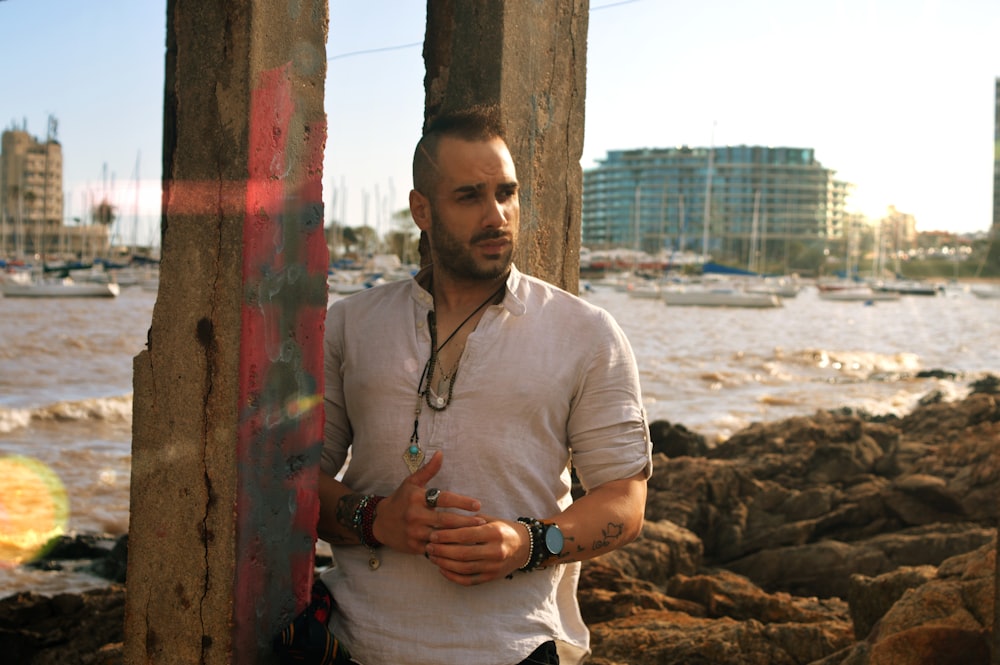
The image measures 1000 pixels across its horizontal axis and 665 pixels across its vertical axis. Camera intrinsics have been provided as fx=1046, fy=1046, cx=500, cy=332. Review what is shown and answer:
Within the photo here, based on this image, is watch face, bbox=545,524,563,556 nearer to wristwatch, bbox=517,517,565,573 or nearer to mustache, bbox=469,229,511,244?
wristwatch, bbox=517,517,565,573

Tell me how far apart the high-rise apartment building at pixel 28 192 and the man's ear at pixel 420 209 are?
81.4 metres

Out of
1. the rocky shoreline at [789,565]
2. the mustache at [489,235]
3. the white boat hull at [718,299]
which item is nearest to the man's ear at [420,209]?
the mustache at [489,235]

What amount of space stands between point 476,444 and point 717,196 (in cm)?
11896

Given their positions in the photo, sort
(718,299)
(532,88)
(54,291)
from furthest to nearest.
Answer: (718,299)
(54,291)
(532,88)

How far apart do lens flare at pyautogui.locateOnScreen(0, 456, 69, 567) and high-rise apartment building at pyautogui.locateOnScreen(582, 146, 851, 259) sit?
10182 centimetres

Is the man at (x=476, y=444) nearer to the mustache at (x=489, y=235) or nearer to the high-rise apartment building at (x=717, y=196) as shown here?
the mustache at (x=489, y=235)

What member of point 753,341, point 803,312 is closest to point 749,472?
point 753,341

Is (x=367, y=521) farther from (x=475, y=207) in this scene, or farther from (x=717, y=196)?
Result: (x=717, y=196)

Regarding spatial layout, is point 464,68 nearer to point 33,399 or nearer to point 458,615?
point 458,615

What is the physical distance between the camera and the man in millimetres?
2229

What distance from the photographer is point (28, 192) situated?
80438 mm

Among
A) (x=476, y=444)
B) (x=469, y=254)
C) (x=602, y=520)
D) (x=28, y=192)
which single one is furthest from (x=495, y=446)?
(x=28, y=192)

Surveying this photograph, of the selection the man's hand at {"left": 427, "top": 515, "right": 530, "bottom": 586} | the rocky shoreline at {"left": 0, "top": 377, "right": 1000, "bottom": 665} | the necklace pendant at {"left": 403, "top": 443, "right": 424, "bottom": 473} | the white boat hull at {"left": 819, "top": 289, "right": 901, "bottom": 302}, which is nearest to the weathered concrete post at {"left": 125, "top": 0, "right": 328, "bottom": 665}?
the necklace pendant at {"left": 403, "top": 443, "right": 424, "bottom": 473}

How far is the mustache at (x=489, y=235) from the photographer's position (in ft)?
7.80
